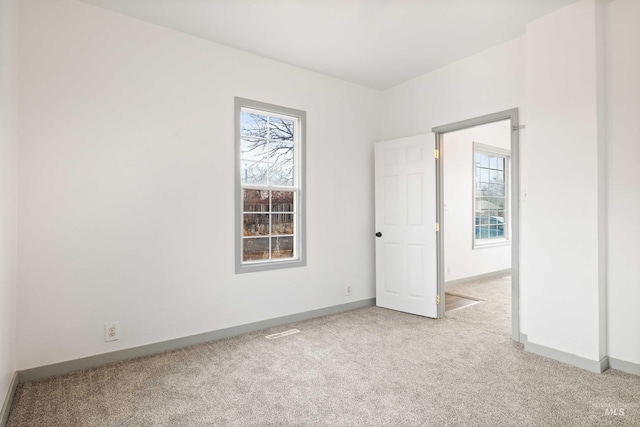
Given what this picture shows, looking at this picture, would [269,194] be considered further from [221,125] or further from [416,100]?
[416,100]

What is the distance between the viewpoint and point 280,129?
396 centimetres

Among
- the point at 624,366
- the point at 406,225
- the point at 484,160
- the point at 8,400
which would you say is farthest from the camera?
the point at 484,160

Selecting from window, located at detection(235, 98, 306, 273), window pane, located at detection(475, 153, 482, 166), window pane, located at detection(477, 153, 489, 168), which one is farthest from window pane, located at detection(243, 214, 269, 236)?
window pane, located at detection(477, 153, 489, 168)

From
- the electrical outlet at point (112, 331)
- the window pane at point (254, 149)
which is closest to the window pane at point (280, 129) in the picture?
the window pane at point (254, 149)

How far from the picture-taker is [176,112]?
320cm

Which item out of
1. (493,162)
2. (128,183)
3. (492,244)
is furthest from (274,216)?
(493,162)

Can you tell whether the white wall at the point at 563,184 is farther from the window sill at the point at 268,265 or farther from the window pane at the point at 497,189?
the window pane at the point at 497,189

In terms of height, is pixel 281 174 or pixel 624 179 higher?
pixel 281 174

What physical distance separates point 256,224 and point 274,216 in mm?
234

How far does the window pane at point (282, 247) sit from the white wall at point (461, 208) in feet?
9.46

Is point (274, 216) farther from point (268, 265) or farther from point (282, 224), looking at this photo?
point (268, 265)

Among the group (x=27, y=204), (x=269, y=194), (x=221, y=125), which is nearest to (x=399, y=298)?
(x=269, y=194)

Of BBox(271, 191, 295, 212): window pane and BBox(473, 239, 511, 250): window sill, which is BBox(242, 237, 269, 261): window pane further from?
BBox(473, 239, 511, 250): window sill

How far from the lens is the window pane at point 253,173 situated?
12.1 ft
